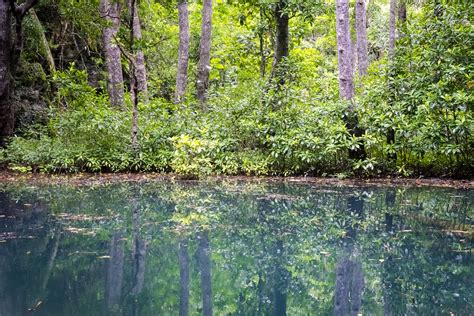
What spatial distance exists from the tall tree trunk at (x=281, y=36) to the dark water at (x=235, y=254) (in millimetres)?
4545

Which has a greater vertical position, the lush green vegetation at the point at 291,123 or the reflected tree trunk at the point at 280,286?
the lush green vegetation at the point at 291,123

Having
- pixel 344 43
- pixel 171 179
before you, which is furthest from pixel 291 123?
pixel 171 179

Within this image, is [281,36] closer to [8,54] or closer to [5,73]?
[8,54]

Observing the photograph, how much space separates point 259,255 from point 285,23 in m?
7.55

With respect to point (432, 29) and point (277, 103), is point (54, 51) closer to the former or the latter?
point (277, 103)

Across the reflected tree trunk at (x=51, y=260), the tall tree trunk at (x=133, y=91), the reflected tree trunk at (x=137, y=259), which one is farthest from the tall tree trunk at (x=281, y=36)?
the reflected tree trunk at (x=51, y=260)

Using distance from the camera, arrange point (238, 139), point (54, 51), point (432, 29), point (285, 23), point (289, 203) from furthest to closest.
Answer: point (54, 51), point (285, 23), point (238, 139), point (432, 29), point (289, 203)

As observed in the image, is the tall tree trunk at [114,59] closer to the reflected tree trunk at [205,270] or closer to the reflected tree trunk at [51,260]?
the reflected tree trunk at [51,260]

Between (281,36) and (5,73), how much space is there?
625 cm


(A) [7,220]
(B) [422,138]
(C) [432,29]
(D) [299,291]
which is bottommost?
(D) [299,291]

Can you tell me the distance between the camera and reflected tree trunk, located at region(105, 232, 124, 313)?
117 inches

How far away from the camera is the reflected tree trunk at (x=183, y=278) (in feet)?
9.69

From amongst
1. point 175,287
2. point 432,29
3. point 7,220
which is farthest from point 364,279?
point 432,29

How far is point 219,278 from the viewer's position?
3.46 m
